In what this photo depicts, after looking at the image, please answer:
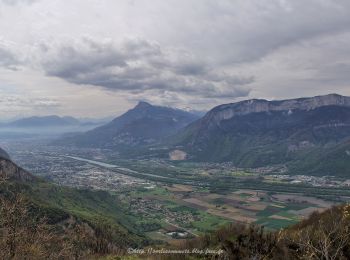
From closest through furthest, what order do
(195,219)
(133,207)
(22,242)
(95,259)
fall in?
(22,242) → (95,259) → (195,219) → (133,207)

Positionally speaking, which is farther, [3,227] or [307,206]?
[307,206]

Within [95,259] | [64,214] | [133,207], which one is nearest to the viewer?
[95,259]

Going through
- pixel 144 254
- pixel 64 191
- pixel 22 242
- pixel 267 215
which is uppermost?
pixel 22 242

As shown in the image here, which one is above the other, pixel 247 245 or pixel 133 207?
pixel 247 245

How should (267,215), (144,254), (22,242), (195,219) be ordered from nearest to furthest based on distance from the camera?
(22,242) < (144,254) < (195,219) < (267,215)

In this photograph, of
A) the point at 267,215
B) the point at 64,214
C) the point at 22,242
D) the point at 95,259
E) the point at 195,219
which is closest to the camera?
the point at 22,242

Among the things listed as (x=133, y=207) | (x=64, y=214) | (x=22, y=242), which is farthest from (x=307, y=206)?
(x=22, y=242)

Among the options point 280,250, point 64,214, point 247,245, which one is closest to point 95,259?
point 247,245

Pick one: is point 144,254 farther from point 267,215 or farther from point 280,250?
point 267,215

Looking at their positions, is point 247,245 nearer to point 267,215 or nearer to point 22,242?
point 22,242
